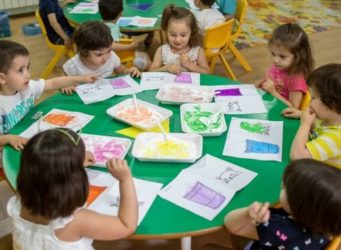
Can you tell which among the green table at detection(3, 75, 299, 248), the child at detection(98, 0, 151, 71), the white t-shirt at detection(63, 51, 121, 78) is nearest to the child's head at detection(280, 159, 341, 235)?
the green table at detection(3, 75, 299, 248)

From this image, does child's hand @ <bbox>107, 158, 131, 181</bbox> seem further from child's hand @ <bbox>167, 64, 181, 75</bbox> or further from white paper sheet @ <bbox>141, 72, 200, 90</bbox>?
child's hand @ <bbox>167, 64, 181, 75</bbox>

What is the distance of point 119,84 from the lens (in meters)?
2.31

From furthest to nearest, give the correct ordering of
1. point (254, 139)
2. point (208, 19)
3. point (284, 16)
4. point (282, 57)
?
1. point (284, 16)
2. point (208, 19)
3. point (282, 57)
4. point (254, 139)

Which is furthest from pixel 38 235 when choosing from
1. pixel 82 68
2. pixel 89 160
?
pixel 82 68

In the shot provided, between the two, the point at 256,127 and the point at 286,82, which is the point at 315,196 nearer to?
the point at 256,127

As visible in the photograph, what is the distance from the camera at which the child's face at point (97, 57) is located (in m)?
2.48

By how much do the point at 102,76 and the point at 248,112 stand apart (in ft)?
3.15

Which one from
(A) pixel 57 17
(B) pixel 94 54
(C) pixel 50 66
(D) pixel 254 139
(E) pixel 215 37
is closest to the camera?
(D) pixel 254 139

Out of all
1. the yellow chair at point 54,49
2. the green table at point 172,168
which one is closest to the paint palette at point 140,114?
the green table at point 172,168

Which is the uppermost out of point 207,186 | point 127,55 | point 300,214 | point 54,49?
point 300,214

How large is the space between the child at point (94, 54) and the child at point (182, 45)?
1.01 feet

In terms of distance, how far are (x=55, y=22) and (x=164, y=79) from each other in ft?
5.78

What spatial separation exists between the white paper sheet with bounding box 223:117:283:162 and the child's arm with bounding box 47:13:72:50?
2229 mm

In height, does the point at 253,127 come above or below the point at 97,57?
below
